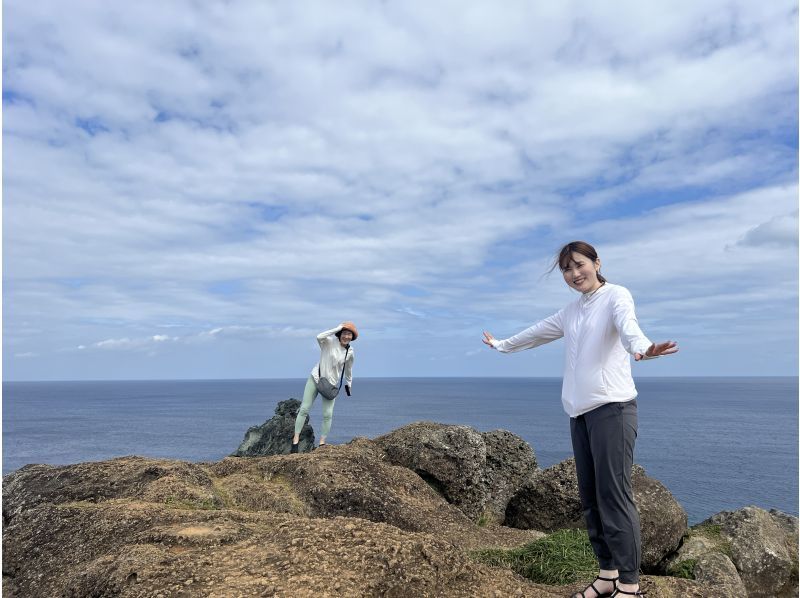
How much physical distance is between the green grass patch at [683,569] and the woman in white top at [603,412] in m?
5.48

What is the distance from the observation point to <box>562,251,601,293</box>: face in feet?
20.3

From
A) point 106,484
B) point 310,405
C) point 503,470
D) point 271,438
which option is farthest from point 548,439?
point 106,484

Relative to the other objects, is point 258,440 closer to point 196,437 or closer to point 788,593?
point 788,593

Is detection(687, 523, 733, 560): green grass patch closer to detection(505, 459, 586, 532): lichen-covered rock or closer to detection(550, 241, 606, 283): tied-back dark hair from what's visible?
detection(505, 459, 586, 532): lichen-covered rock

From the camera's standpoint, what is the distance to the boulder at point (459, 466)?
13.0 metres

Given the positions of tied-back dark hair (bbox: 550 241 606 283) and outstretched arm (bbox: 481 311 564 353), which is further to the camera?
outstretched arm (bbox: 481 311 564 353)

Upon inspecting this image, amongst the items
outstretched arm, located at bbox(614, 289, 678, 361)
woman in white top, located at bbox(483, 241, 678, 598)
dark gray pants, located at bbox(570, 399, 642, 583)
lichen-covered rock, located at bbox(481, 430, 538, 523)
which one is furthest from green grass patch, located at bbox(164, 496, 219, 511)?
outstretched arm, located at bbox(614, 289, 678, 361)

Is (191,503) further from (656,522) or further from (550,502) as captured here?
(656,522)

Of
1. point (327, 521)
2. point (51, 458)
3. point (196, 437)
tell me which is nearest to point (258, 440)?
point (327, 521)

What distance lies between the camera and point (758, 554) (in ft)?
40.1

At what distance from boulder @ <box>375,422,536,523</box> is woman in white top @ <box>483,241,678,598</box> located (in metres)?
6.86

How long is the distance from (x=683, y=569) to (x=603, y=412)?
682 cm

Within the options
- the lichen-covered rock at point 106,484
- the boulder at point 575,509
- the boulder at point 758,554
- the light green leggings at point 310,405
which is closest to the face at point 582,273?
the boulder at point 575,509

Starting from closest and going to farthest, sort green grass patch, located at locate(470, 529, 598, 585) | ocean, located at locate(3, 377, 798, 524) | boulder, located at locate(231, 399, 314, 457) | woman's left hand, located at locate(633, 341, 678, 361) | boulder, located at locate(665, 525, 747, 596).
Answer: woman's left hand, located at locate(633, 341, 678, 361), green grass patch, located at locate(470, 529, 598, 585), boulder, located at locate(665, 525, 747, 596), boulder, located at locate(231, 399, 314, 457), ocean, located at locate(3, 377, 798, 524)
